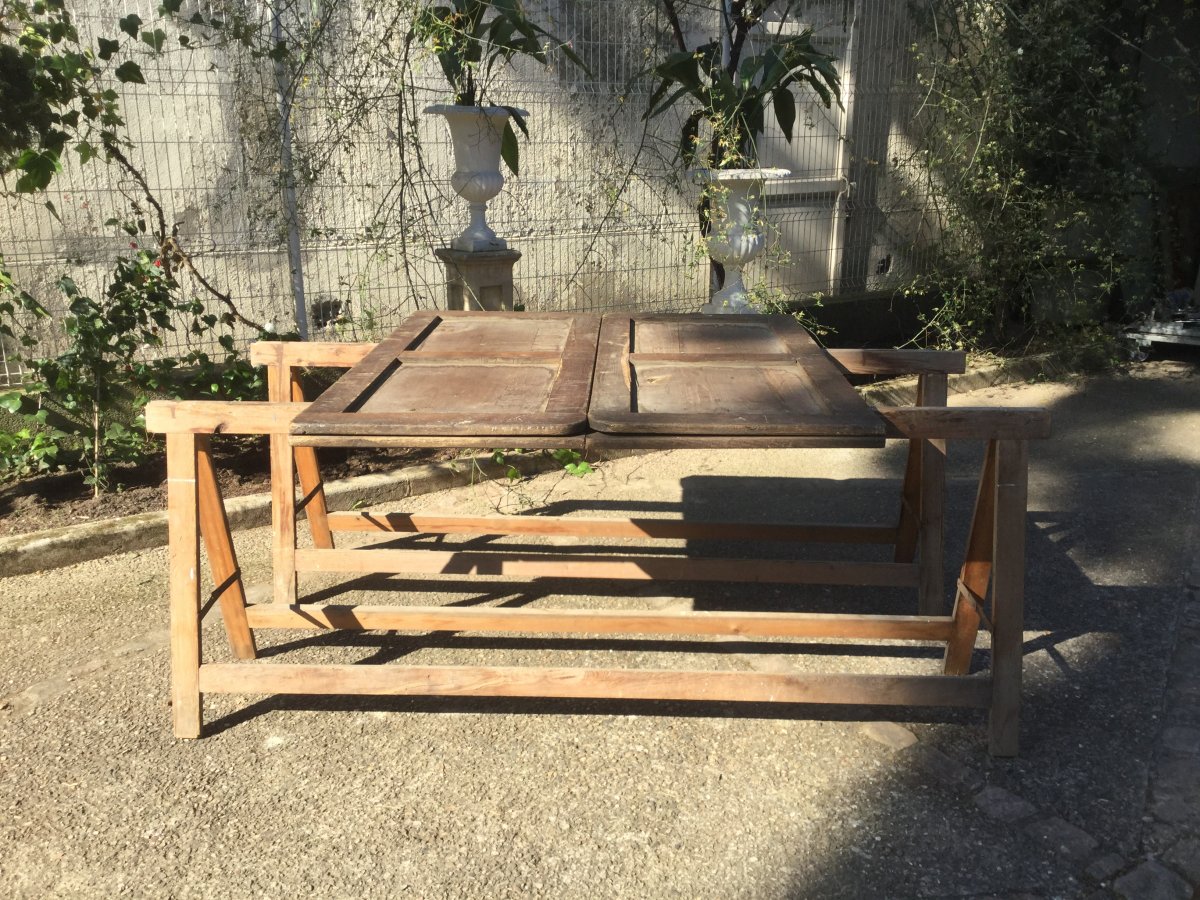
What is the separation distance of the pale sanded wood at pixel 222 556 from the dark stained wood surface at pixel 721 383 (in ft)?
3.85

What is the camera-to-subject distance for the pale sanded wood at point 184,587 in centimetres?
294

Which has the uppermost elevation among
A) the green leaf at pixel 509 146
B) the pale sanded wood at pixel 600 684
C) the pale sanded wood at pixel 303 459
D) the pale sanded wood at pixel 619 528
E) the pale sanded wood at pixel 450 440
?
the green leaf at pixel 509 146

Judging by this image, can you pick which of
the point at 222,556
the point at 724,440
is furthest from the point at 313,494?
the point at 724,440

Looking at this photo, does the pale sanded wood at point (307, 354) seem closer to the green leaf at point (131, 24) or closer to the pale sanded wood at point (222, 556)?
the pale sanded wood at point (222, 556)

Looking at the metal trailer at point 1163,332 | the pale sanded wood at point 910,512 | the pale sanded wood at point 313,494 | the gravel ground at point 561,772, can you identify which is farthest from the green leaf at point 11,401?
the metal trailer at point 1163,332

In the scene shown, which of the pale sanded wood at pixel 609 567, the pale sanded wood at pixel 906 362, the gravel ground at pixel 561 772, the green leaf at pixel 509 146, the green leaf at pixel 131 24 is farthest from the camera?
the green leaf at pixel 509 146

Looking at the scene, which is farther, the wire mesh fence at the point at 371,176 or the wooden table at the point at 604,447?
the wire mesh fence at the point at 371,176

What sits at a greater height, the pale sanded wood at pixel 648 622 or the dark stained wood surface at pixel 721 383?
the dark stained wood surface at pixel 721 383

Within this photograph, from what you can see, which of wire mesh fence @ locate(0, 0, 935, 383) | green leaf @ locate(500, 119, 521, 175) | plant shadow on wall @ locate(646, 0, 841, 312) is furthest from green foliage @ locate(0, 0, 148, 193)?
plant shadow on wall @ locate(646, 0, 841, 312)

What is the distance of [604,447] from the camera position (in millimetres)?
2566

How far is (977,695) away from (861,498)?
233 cm

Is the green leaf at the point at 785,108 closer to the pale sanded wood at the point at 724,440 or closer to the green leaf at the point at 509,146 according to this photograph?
the green leaf at the point at 509,146

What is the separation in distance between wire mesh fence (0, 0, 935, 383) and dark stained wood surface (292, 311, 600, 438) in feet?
6.92

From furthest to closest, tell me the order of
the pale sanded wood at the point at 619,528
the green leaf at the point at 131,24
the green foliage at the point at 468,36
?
the green foliage at the point at 468,36, the green leaf at the point at 131,24, the pale sanded wood at the point at 619,528
